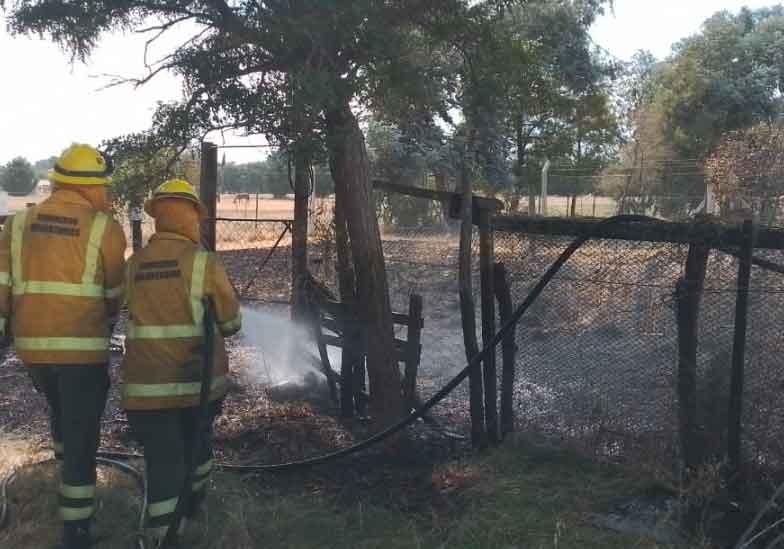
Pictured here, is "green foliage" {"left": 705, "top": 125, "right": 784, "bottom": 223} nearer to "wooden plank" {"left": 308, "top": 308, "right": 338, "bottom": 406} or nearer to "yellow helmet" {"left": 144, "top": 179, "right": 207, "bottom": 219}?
"wooden plank" {"left": 308, "top": 308, "right": 338, "bottom": 406}

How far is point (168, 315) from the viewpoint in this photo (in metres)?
3.62

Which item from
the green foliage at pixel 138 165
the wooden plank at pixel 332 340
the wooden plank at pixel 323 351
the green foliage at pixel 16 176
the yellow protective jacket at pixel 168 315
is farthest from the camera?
the green foliage at pixel 16 176

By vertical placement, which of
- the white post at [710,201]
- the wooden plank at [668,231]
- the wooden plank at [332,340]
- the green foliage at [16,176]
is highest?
the green foliage at [16,176]

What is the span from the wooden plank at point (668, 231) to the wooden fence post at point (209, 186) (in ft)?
10.6

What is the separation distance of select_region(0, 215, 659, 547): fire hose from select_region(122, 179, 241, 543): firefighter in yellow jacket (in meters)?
0.98

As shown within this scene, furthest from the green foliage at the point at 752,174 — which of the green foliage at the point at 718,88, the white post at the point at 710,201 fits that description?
the green foliage at the point at 718,88

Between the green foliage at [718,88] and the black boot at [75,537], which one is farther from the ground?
the green foliage at [718,88]

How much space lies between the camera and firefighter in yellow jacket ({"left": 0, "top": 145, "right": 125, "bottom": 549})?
11.9ft

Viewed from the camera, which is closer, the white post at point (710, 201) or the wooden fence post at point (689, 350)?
the wooden fence post at point (689, 350)

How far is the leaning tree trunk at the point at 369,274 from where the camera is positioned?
16.2 feet

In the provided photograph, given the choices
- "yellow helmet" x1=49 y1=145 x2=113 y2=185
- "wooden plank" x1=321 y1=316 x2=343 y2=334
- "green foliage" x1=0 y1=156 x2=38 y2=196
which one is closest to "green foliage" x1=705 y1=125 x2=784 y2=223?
"wooden plank" x1=321 y1=316 x2=343 y2=334

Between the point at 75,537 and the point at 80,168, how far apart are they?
6.21 ft

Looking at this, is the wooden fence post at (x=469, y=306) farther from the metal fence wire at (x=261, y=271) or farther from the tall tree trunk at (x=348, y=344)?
the metal fence wire at (x=261, y=271)

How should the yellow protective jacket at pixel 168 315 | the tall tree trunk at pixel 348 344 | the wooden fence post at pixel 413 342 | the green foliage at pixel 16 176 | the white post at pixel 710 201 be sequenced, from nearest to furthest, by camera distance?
1. the yellow protective jacket at pixel 168 315
2. the wooden fence post at pixel 413 342
3. the tall tree trunk at pixel 348 344
4. the white post at pixel 710 201
5. the green foliage at pixel 16 176
